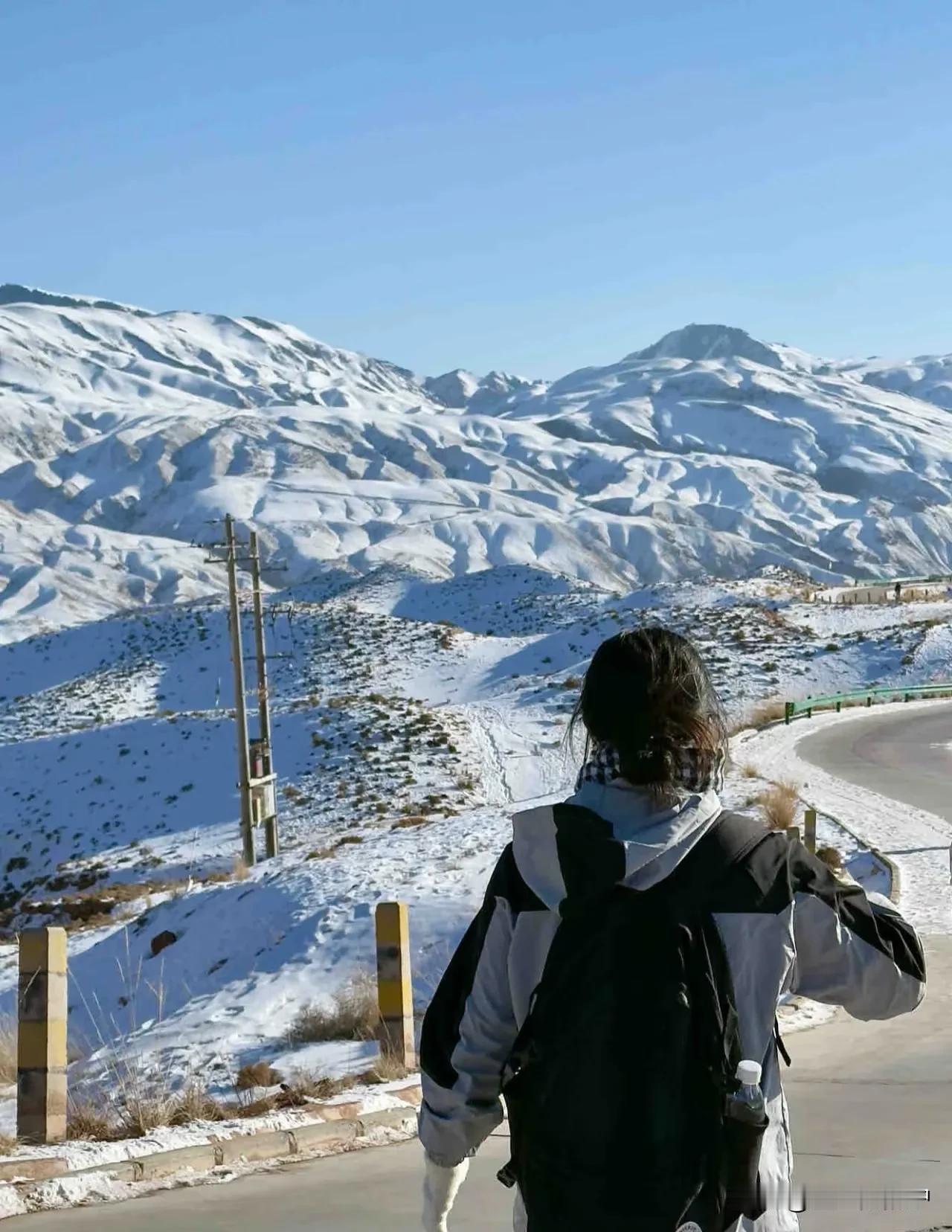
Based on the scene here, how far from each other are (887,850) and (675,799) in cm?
1806

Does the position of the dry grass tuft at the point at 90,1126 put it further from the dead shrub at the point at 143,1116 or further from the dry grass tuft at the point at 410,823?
the dry grass tuft at the point at 410,823

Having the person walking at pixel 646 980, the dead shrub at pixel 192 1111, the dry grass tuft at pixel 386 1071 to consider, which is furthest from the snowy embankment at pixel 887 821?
the person walking at pixel 646 980

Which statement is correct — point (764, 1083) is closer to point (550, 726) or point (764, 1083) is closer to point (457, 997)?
point (457, 997)

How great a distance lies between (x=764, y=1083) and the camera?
3.08 meters

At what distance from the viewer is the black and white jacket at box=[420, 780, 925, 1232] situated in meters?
3.02

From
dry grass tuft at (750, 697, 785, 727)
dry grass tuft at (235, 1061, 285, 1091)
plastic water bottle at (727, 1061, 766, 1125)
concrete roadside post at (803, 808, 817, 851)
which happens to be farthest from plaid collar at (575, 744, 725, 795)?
dry grass tuft at (750, 697, 785, 727)

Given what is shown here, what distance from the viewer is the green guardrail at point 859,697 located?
44.8 m

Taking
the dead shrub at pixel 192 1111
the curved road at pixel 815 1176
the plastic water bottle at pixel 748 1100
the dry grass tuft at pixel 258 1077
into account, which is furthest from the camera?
the dry grass tuft at pixel 258 1077

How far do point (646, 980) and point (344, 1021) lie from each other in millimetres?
9203

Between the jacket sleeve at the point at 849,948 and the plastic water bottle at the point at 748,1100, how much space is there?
246mm

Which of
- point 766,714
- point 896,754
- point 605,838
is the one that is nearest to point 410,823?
point 896,754

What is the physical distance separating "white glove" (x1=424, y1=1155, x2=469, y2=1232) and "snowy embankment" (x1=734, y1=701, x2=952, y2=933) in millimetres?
12055

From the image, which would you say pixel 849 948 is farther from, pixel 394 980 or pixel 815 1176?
pixel 394 980

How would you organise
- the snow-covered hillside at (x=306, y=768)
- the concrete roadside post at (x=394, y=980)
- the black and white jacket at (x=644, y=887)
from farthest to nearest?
the snow-covered hillside at (x=306, y=768) < the concrete roadside post at (x=394, y=980) < the black and white jacket at (x=644, y=887)
